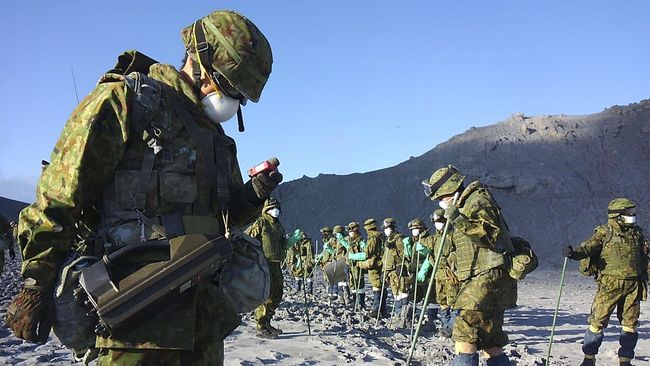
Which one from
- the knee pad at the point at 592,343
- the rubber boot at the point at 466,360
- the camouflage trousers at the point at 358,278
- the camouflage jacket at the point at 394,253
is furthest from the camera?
the camouflage trousers at the point at 358,278

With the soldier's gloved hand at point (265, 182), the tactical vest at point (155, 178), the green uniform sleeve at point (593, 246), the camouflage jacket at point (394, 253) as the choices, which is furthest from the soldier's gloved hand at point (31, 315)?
the camouflage jacket at point (394, 253)

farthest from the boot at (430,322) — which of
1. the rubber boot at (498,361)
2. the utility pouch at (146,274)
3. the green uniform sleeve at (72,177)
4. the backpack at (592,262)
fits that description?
the green uniform sleeve at (72,177)

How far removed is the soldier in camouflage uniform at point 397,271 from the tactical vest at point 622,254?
4372 mm

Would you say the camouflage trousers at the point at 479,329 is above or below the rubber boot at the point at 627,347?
above

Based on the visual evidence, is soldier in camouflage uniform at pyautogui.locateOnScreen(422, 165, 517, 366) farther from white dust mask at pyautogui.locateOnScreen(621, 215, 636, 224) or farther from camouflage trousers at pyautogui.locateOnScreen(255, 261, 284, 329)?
camouflage trousers at pyautogui.locateOnScreen(255, 261, 284, 329)

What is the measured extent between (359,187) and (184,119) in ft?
156

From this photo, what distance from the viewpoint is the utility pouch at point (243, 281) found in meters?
2.45

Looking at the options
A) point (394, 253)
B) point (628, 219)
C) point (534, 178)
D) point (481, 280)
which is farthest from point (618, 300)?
point (534, 178)

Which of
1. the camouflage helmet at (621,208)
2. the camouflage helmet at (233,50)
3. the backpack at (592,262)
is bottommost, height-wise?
the backpack at (592,262)

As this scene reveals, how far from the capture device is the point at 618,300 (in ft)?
26.6

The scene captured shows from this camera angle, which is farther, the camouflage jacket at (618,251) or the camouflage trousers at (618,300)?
the camouflage jacket at (618,251)

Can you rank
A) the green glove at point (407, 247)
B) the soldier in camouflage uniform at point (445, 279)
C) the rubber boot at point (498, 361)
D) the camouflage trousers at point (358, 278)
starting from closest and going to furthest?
the rubber boot at point (498, 361), the soldier in camouflage uniform at point (445, 279), the green glove at point (407, 247), the camouflage trousers at point (358, 278)

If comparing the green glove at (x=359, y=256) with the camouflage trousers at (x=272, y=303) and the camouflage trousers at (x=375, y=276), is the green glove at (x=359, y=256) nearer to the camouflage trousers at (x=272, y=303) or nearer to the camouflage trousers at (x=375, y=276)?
the camouflage trousers at (x=375, y=276)

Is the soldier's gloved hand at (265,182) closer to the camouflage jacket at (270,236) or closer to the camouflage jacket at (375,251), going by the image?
the camouflage jacket at (270,236)
